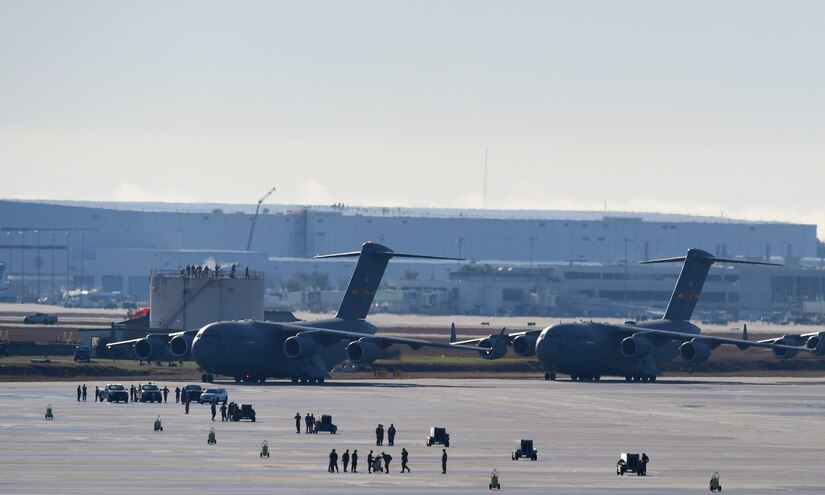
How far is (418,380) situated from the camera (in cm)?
10712

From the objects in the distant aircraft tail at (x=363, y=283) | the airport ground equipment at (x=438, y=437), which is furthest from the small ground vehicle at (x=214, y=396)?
the distant aircraft tail at (x=363, y=283)

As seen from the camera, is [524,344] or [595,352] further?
[524,344]

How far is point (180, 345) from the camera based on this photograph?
99.1 meters

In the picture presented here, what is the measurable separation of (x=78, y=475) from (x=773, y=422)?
35.3m

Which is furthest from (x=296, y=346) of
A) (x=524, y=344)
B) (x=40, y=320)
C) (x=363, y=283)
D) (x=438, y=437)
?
(x=40, y=320)

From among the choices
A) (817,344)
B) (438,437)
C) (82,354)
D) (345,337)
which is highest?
(345,337)

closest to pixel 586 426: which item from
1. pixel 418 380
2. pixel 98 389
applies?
pixel 98 389

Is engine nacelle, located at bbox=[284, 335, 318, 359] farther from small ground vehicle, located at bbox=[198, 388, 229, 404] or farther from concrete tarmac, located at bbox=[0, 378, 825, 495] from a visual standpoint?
small ground vehicle, located at bbox=[198, 388, 229, 404]

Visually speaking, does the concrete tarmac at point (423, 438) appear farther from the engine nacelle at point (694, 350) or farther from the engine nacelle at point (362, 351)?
the engine nacelle at point (694, 350)

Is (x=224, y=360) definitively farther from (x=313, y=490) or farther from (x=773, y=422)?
(x=313, y=490)

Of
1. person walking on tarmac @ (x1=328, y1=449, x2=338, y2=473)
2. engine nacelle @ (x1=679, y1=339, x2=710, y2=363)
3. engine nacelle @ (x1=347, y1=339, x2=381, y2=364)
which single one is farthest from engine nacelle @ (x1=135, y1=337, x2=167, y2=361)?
person walking on tarmac @ (x1=328, y1=449, x2=338, y2=473)

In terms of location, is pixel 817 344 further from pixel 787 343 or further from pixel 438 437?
pixel 438 437

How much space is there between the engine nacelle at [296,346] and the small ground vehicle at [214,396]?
13.6 m

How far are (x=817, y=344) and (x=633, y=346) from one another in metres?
13.9
